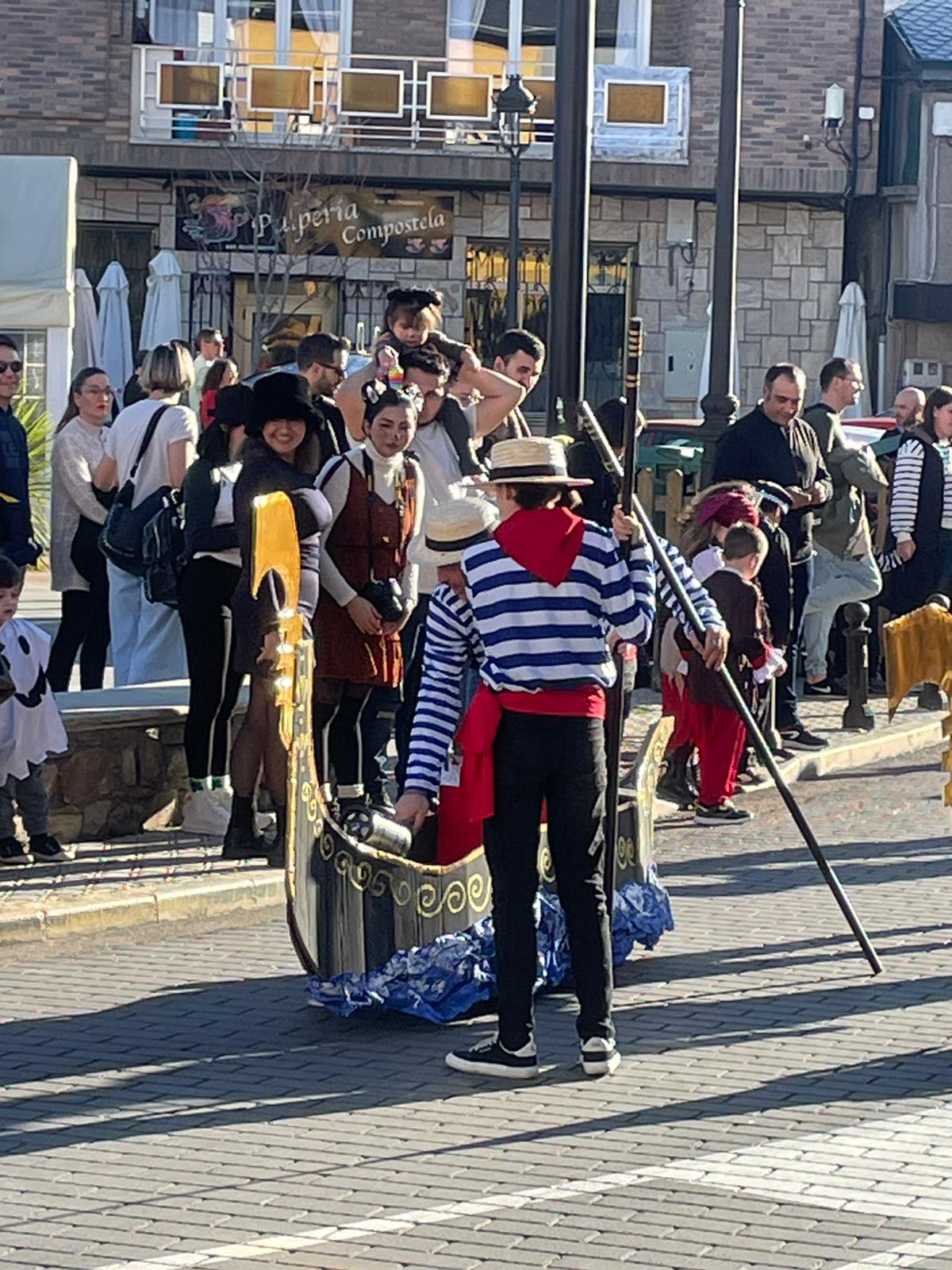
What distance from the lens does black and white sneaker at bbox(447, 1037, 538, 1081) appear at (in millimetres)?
7176

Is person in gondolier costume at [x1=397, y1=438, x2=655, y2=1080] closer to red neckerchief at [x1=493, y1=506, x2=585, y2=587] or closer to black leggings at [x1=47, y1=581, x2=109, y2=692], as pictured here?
red neckerchief at [x1=493, y1=506, x2=585, y2=587]

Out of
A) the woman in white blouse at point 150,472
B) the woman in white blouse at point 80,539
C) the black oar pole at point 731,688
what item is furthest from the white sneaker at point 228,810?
the black oar pole at point 731,688

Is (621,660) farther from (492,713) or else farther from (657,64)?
(657,64)

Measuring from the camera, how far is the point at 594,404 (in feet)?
104

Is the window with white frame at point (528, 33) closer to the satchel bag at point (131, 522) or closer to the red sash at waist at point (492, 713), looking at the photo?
the satchel bag at point (131, 522)

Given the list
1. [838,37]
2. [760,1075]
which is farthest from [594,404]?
[760,1075]

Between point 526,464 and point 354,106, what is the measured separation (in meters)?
26.1

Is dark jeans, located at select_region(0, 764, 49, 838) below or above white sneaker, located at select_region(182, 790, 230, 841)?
above

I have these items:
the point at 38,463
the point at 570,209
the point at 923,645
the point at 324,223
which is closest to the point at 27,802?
the point at 923,645

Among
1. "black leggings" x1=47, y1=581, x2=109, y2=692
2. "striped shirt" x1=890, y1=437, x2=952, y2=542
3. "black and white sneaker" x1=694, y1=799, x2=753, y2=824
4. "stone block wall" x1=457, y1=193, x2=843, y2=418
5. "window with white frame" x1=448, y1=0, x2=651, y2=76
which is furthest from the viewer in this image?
"window with white frame" x1=448, y1=0, x2=651, y2=76

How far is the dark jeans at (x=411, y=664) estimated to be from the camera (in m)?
10.8

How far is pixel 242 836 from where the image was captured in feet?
32.8

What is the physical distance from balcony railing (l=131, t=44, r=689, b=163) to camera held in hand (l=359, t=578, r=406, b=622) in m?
22.8

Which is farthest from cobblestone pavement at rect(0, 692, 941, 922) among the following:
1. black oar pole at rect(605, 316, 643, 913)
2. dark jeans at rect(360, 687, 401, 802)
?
black oar pole at rect(605, 316, 643, 913)
